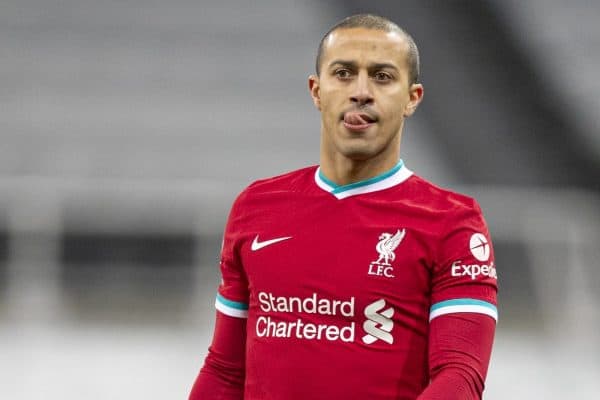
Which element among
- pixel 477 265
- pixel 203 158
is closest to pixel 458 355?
pixel 477 265

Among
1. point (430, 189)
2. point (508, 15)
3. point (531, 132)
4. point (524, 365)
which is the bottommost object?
point (524, 365)

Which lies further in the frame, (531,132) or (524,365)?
(531,132)

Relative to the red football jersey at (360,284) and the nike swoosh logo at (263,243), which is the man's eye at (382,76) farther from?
the nike swoosh logo at (263,243)

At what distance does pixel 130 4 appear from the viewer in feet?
27.3

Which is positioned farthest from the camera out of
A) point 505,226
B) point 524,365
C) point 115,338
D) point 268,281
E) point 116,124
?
point 116,124

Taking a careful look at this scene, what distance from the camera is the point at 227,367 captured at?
1.84 metres

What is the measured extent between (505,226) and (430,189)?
15.1ft

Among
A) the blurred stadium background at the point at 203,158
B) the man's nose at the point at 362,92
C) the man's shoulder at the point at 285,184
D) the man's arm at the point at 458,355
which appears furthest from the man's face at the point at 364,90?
the blurred stadium background at the point at 203,158

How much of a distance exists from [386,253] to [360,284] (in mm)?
57

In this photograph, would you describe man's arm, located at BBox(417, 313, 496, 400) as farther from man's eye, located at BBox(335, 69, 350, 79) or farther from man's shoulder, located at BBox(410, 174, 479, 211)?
man's eye, located at BBox(335, 69, 350, 79)

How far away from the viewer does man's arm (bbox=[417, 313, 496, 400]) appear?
1569 mm

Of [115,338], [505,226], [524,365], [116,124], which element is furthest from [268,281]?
[116,124]

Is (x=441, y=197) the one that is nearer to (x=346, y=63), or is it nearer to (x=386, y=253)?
(x=386, y=253)

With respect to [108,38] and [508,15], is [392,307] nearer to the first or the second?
[508,15]
